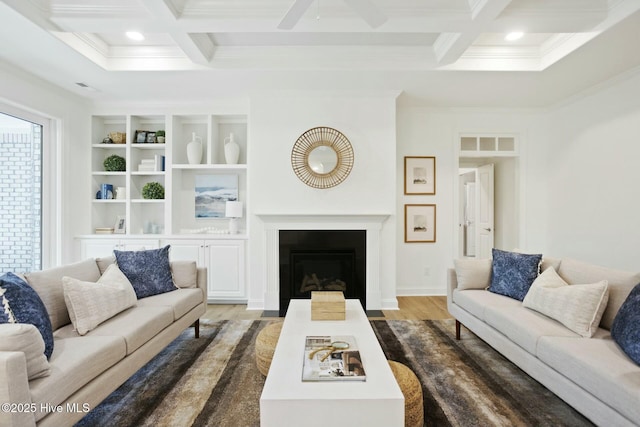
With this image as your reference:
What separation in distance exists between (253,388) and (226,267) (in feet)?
7.11

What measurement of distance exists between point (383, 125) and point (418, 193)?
119 centimetres

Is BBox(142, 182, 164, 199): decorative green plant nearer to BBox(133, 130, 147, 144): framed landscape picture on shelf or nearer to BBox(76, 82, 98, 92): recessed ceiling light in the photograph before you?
BBox(133, 130, 147, 144): framed landscape picture on shelf

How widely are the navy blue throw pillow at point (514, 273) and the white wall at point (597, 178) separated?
5.15ft

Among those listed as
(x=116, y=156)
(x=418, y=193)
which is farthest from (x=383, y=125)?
(x=116, y=156)

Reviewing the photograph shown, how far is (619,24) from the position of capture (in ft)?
8.16

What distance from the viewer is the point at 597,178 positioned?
148 inches

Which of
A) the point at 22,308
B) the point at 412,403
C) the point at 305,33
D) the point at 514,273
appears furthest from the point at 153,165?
the point at 514,273

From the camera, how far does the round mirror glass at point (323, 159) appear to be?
3912mm

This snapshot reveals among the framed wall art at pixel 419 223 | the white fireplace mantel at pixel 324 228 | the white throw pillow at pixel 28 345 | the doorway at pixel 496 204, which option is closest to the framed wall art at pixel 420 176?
the framed wall art at pixel 419 223

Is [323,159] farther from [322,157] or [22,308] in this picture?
[22,308]

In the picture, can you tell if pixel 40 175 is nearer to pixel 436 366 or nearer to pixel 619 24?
pixel 436 366

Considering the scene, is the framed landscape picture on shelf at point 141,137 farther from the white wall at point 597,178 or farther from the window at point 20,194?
the white wall at point 597,178

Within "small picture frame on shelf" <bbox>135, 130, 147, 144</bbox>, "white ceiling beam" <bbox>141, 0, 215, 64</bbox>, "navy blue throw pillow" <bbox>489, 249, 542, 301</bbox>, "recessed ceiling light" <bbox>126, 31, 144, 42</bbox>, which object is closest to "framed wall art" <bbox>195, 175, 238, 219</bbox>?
"small picture frame on shelf" <bbox>135, 130, 147, 144</bbox>

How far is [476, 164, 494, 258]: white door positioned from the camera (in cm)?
545
